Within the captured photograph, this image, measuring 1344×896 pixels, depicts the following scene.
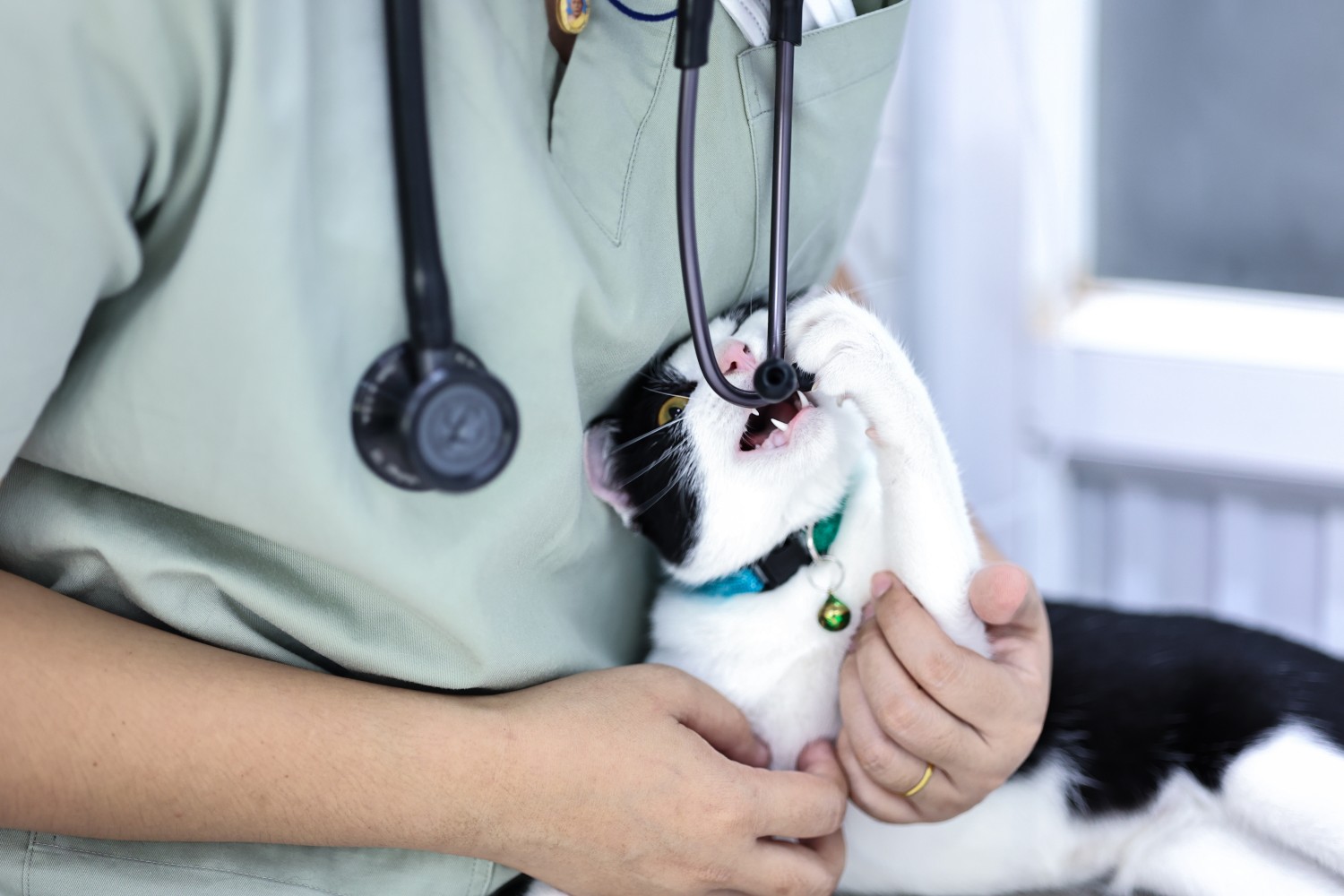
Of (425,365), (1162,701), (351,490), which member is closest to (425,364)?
(425,365)

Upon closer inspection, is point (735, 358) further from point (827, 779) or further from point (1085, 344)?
point (1085, 344)

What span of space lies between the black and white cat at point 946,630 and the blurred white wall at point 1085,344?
1.84 feet

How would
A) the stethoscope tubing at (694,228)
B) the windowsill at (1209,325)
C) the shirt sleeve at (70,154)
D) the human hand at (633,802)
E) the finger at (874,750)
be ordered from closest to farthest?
1. the shirt sleeve at (70,154)
2. the stethoscope tubing at (694,228)
3. the human hand at (633,802)
4. the finger at (874,750)
5. the windowsill at (1209,325)

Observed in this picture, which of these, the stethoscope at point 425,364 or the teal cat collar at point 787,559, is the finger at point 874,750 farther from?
the stethoscope at point 425,364

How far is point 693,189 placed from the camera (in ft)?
2.06

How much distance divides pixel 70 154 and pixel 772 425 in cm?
54

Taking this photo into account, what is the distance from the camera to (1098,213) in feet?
A: 5.65

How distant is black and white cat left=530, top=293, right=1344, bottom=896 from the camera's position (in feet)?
2.85

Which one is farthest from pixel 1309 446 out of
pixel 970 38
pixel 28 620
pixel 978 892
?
pixel 28 620

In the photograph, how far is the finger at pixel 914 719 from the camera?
81cm

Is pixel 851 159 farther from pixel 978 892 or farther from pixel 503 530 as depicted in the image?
pixel 978 892

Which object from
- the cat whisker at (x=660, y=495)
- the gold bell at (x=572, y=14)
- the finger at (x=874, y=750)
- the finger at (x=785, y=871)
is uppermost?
the gold bell at (x=572, y=14)

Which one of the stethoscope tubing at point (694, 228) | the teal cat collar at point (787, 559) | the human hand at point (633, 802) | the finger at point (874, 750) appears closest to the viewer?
the stethoscope tubing at point (694, 228)

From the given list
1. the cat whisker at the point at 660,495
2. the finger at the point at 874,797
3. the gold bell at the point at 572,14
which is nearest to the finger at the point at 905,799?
the finger at the point at 874,797
